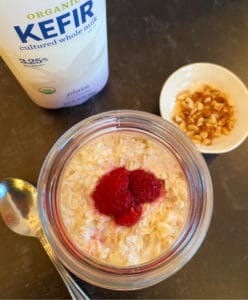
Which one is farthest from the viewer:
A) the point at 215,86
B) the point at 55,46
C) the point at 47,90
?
the point at 215,86

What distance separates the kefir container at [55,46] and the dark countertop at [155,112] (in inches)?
2.5

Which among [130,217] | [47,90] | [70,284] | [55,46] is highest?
[55,46]

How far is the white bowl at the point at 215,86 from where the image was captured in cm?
71

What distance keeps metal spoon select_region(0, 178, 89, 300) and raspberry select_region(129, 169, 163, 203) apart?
0.18 meters

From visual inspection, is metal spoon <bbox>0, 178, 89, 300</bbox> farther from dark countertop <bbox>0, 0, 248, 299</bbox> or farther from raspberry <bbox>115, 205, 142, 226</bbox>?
raspberry <bbox>115, 205, 142, 226</bbox>

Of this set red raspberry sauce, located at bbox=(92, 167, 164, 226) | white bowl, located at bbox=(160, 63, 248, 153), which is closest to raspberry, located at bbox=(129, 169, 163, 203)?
red raspberry sauce, located at bbox=(92, 167, 164, 226)

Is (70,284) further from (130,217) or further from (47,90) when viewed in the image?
(47,90)

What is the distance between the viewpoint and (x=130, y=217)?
0.59 m

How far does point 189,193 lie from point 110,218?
13 cm

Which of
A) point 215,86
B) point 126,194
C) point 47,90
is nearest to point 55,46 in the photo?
point 47,90

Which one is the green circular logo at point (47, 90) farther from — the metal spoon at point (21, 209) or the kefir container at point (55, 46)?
the metal spoon at point (21, 209)

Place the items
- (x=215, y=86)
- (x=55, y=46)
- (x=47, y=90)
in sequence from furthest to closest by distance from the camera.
Result: 1. (x=215, y=86)
2. (x=47, y=90)
3. (x=55, y=46)

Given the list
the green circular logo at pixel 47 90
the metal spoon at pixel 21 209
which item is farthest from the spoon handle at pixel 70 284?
the green circular logo at pixel 47 90

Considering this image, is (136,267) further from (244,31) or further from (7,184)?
(244,31)
